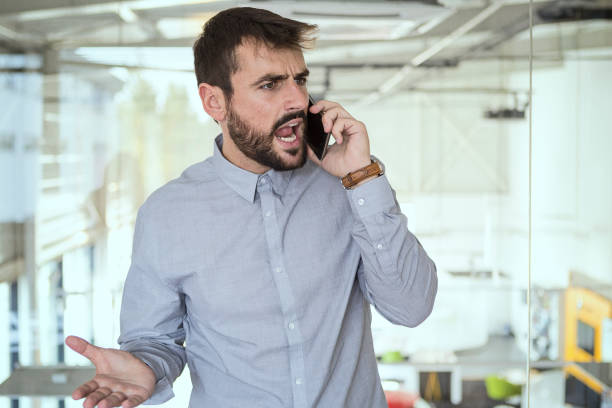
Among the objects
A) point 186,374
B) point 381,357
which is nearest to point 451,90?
point 381,357

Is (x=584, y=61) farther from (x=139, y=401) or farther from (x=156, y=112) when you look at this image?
(x=139, y=401)

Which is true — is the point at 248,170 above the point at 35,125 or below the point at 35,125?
below

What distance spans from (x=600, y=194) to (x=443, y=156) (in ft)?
2.81

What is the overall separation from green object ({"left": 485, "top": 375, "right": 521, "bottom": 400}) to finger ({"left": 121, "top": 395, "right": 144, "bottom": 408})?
2927 mm

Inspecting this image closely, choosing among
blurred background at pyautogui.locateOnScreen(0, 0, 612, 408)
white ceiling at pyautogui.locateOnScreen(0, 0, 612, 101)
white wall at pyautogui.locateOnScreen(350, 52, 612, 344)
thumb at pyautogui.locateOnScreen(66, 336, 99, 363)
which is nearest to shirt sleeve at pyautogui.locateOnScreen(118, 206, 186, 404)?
thumb at pyautogui.locateOnScreen(66, 336, 99, 363)

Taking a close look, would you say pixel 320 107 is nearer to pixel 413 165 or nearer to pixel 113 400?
pixel 113 400

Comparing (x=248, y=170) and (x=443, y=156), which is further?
(x=443, y=156)

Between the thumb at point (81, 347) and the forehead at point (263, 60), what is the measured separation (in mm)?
549

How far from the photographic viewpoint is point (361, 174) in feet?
3.79

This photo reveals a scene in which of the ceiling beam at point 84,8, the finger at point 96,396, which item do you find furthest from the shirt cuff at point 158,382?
the ceiling beam at point 84,8

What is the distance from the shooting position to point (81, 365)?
3.08 metres

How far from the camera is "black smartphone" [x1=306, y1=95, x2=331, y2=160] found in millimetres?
1202

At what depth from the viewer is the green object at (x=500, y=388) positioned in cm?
359

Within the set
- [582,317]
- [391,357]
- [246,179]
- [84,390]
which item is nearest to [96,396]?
[84,390]
